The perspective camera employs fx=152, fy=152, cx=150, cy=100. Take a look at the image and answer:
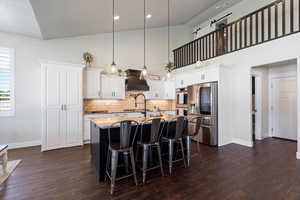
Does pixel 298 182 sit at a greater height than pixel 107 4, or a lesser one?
lesser

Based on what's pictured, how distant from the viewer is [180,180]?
2562mm

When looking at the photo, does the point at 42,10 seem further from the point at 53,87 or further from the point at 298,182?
the point at 298,182

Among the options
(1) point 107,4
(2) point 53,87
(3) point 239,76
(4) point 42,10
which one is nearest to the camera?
(4) point 42,10

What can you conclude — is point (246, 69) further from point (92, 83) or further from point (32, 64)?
point (32, 64)

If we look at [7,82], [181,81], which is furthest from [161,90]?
[7,82]

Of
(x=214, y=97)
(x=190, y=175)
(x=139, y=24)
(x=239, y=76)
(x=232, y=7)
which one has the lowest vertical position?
(x=190, y=175)

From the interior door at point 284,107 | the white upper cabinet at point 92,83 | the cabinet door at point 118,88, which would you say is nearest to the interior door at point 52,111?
the white upper cabinet at point 92,83

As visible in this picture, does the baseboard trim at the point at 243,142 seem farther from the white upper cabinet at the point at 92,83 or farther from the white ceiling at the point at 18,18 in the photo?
the white ceiling at the point at 18,18

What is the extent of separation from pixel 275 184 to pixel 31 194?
3687 mm

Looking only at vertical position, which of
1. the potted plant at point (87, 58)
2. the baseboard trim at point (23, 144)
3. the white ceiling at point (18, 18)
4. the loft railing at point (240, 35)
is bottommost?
the baseboard trim at point (23, 144)

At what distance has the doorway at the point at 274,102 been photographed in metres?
4.86

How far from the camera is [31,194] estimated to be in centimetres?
218

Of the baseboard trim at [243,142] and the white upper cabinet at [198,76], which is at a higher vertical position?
the white upper cabinet at [198,76]

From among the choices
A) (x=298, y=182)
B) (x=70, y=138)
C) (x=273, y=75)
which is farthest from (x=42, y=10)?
(x=273, y=75)
